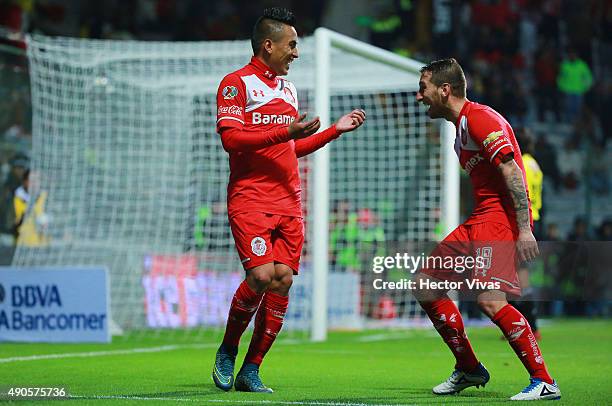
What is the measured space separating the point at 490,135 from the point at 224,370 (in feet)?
6.70

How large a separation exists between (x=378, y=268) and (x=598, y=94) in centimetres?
1764

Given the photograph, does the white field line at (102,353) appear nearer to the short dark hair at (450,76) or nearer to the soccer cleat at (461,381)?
the soccer cleat at (461,381)

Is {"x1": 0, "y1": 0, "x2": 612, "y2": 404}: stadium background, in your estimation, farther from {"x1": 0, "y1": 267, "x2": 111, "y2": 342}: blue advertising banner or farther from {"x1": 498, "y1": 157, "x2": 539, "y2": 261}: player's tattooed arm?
{"x1": 498, "y1": 157, "x2": 539, "y2": 261}: player's tattooed arm

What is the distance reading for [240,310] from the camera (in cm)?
688

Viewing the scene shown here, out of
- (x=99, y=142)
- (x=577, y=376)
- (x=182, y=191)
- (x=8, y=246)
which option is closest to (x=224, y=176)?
(x=182, y=191)

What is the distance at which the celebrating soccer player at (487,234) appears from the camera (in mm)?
6367

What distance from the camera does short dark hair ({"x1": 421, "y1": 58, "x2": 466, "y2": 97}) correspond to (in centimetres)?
677

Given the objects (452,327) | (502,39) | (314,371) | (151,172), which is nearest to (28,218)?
(151,172)

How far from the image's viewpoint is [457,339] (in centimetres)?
680

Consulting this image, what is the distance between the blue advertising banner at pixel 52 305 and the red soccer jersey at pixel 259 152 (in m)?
4.59

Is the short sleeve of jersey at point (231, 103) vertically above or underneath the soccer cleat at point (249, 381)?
above

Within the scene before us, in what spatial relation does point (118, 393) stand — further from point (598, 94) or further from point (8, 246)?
point (598, 94)

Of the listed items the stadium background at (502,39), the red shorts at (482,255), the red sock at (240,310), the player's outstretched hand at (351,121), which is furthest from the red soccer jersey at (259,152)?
the stadium background at (502,39)

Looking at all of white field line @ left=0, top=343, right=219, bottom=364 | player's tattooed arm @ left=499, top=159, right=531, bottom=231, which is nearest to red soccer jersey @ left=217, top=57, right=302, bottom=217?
player's tattooed arm @ left=499, top=159, right=531, bottom=231
